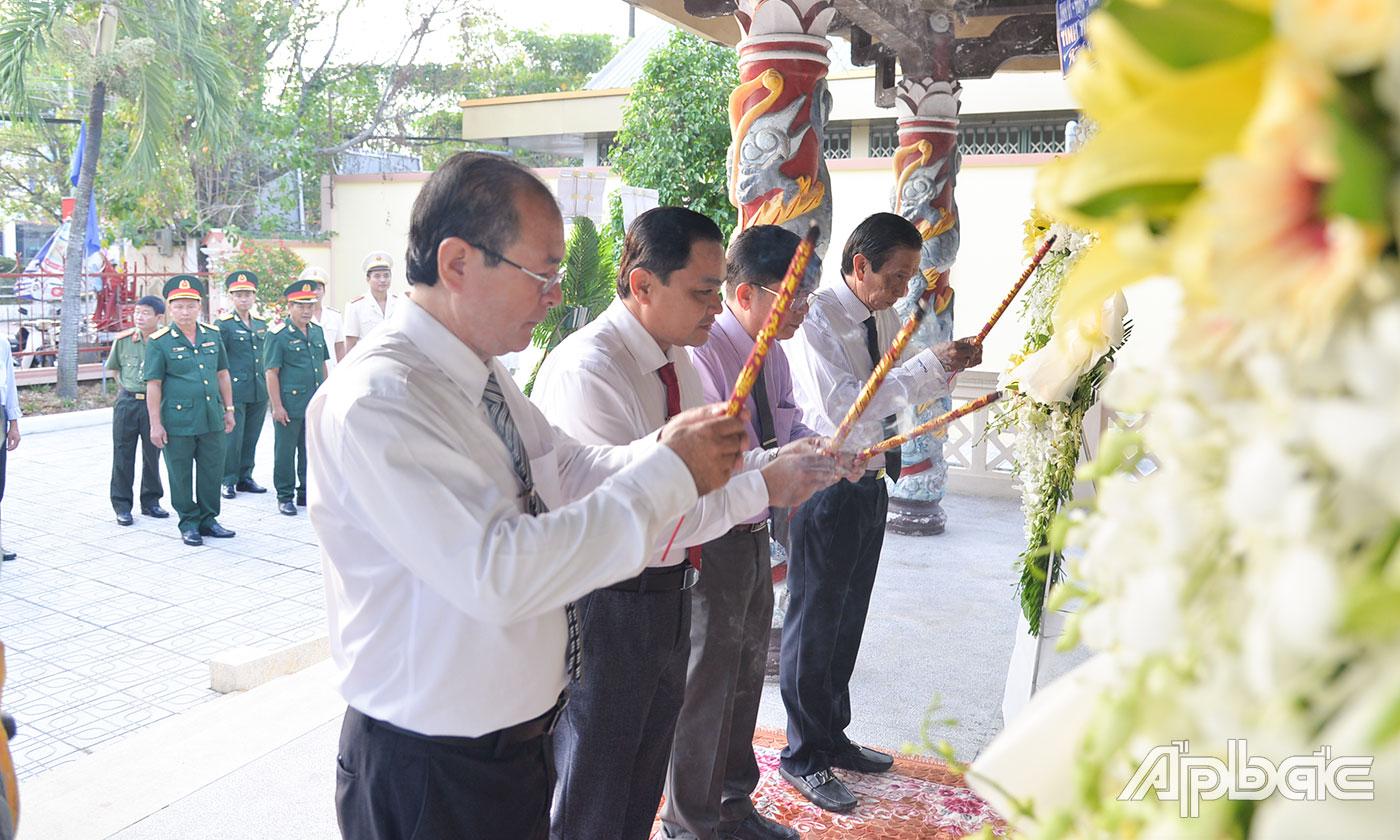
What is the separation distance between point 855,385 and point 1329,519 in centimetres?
285

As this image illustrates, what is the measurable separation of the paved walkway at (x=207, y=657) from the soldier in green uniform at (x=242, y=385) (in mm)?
538

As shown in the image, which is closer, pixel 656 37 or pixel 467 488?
pixel 467 488

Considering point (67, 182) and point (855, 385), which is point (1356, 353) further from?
point (67, 182)

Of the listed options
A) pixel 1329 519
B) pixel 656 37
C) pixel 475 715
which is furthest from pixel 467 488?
pixel 656 37

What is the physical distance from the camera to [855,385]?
10.6ft

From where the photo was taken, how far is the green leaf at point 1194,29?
1.34 ft

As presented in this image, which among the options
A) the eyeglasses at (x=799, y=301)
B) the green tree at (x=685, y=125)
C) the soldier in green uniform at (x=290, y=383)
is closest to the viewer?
the eyeglasses at (x=799, y=301)

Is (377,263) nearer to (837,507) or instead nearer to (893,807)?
(837,507)

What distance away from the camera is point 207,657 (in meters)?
4.86

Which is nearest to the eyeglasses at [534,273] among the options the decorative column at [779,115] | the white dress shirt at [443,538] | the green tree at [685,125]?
the white dress shirt at [443,538]

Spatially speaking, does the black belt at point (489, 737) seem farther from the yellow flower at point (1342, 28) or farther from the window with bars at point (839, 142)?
the window with bars at point (839, 142)

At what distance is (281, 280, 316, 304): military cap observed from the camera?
8.33m

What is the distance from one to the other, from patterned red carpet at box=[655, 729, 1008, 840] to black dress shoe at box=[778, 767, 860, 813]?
0.02m

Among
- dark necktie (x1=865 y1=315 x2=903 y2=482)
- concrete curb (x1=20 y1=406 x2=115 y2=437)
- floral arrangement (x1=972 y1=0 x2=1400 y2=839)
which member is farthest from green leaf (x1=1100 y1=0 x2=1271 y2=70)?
concrete curb (x1=20 y1=406 x2=115 y2=437)
